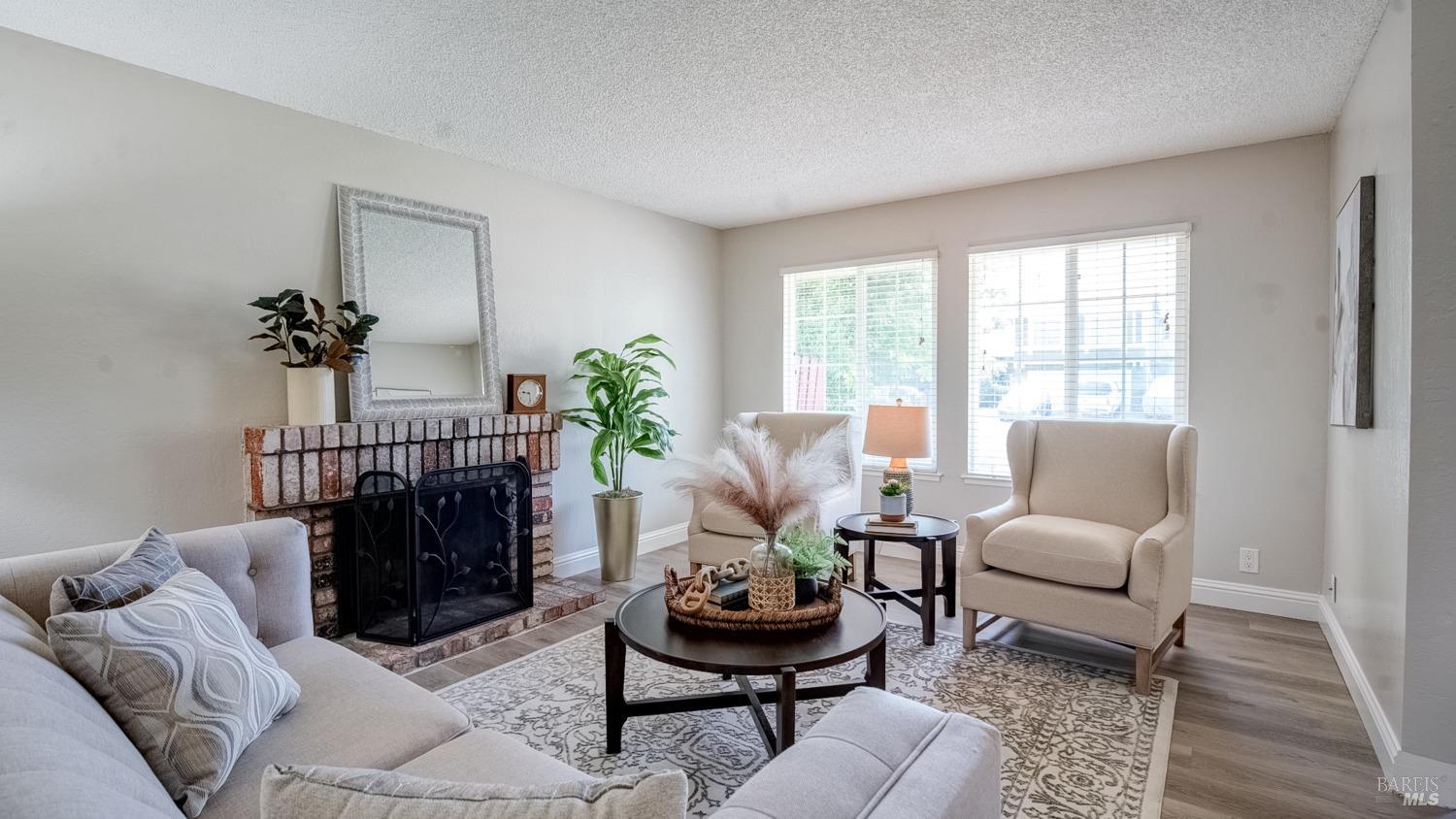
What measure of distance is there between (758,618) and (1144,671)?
165cm

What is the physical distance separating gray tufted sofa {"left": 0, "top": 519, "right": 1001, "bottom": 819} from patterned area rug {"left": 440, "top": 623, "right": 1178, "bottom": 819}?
80cm

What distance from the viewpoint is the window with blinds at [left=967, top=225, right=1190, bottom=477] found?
155 inches

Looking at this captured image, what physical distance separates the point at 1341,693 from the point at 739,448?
257cm

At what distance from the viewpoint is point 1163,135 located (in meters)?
3.57

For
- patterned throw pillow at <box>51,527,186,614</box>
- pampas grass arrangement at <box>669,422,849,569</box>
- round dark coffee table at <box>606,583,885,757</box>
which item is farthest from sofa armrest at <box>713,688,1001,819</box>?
patterned throw pillow at <box>51,527,186,614</box>

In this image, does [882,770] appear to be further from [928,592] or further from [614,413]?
[614,413]

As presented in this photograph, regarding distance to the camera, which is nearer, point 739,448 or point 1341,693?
point 739,448

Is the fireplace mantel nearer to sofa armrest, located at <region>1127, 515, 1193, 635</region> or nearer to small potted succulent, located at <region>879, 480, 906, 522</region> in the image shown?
small potted succulent, located at <region>879, 480, 906, 522</region>

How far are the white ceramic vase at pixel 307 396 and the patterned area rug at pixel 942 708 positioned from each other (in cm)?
129

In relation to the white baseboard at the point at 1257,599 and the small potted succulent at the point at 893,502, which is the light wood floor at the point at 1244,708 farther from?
the small potted succulent at the point at 893,502

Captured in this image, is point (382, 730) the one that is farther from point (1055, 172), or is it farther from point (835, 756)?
point (1055, 172)

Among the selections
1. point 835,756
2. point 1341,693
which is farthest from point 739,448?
point 1341,693

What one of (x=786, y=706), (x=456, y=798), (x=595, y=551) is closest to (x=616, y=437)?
(x=595, y=551)

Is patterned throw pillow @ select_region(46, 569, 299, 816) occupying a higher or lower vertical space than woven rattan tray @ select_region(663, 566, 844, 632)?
higher
